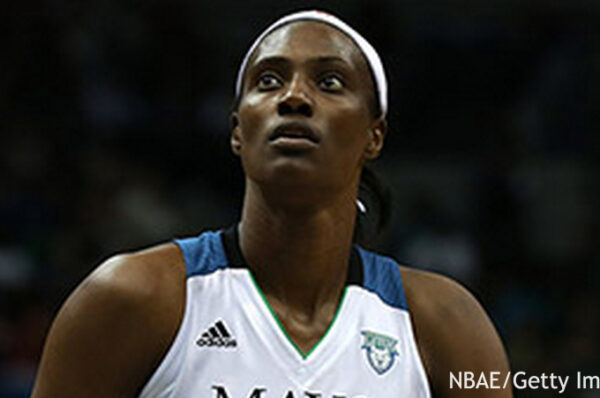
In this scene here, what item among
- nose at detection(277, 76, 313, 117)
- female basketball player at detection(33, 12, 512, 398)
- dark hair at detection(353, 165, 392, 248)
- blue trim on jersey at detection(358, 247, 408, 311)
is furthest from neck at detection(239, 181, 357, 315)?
dark hair at detection(353, 165, 392, 248)

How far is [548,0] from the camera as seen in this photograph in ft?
27.8

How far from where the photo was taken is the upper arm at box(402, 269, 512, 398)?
3006mm

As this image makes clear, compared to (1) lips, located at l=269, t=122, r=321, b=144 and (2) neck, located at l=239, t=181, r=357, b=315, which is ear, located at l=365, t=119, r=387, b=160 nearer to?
(2) neck, located at l=239, t=181, r=357, b=315

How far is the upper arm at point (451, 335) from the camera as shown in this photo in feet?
9.86

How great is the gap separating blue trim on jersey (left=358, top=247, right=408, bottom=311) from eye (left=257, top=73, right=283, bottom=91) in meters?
0.57

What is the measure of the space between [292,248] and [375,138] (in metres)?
0.41

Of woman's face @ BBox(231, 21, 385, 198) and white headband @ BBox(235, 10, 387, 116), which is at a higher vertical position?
white headband @ BBox(235, 10, 387, 116)

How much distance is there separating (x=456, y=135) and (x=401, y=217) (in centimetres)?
89

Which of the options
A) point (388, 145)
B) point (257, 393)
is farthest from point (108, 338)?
point (388, 145)

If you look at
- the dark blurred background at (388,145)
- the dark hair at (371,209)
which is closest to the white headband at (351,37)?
the dark hair at (371,209)

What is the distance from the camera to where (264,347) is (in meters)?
2.87

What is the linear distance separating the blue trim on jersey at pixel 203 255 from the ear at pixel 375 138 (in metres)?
0.48

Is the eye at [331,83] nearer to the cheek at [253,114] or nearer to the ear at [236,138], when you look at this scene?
the cheek at [253,114]

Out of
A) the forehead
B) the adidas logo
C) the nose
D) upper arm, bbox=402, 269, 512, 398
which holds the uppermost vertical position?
the forehead
